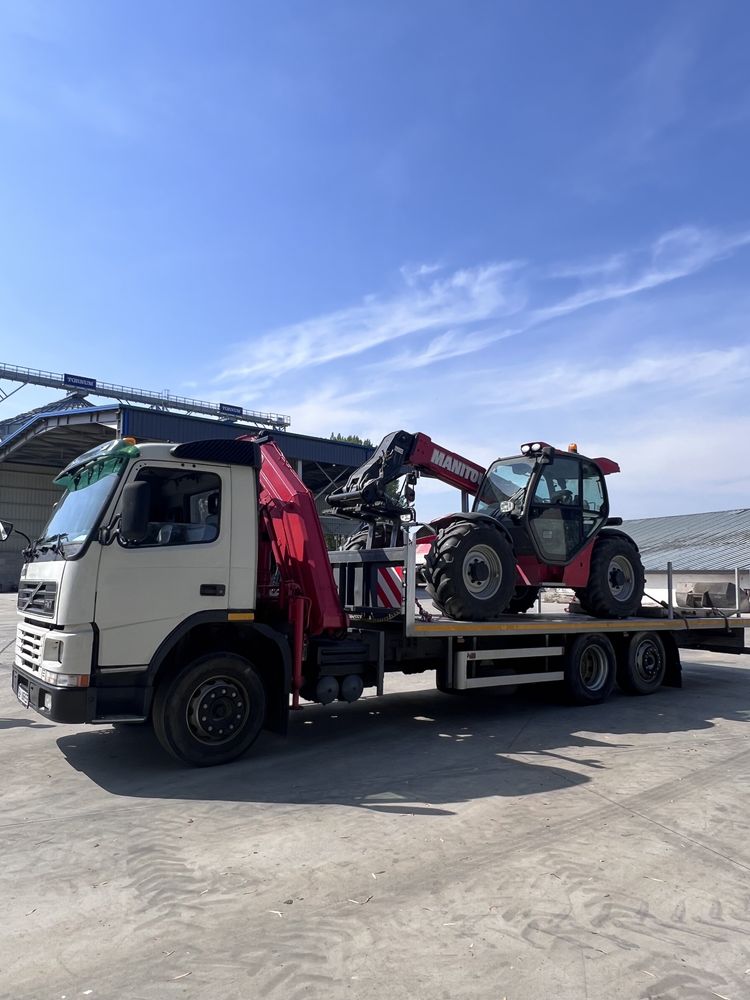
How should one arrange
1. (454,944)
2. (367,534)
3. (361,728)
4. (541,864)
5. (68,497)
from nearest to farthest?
1. (454,944)
2. (541,864)
3. (68,497)
4. (361,728)
5. (367,534)

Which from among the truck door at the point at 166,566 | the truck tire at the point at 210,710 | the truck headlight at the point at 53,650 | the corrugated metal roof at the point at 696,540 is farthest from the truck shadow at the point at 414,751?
the corrugated metal roof at the point at 696,540

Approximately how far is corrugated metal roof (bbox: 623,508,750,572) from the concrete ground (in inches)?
1012

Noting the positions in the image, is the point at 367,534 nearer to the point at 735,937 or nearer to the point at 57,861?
the point at 57,861

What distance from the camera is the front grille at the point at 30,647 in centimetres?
609

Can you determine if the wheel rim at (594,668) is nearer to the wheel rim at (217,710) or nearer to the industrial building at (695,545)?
the wheel rim at (217,710)

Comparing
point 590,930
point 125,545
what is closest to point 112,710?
point 125,545

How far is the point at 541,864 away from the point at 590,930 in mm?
800

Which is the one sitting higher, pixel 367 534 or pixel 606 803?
pixel 367 534

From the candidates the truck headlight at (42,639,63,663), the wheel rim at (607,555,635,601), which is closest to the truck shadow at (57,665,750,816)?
the truck headlight at (42,639,63,663)

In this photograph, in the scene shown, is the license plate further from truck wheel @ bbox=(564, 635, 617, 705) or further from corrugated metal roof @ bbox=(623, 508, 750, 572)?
corrugated metal roof @ bbox=(623, 508, 750, 572)

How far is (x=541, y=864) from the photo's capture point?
4438mm

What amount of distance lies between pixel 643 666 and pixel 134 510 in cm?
784

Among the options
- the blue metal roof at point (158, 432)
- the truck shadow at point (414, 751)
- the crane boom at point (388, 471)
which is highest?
the blue metal roof at point (158, 432)

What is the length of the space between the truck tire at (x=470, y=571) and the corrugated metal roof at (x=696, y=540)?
23.3 meters
